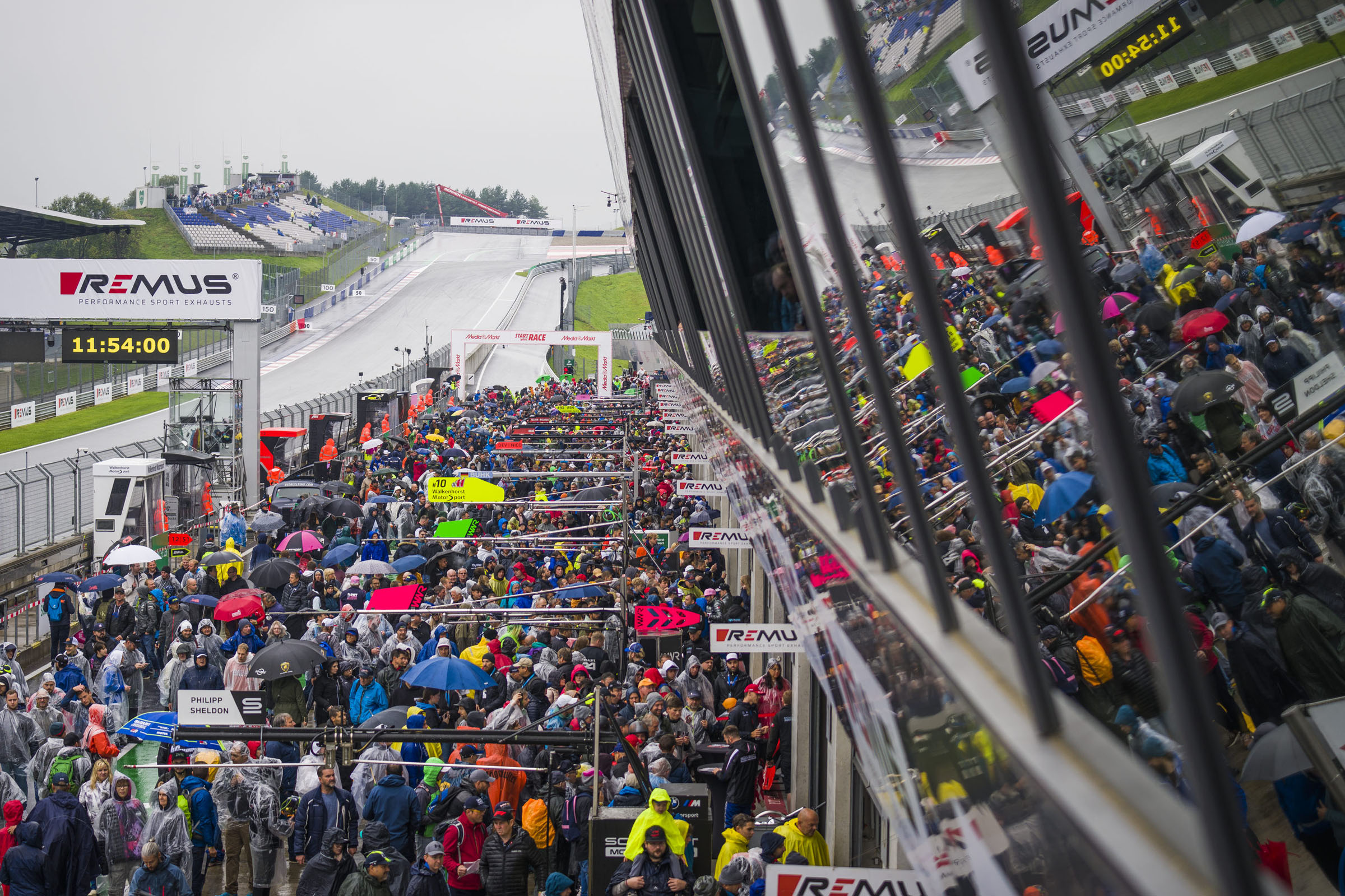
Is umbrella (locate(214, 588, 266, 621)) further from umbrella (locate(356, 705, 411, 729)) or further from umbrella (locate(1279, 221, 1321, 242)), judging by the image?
umbrella (locate(1279, 221, 1321, 242))

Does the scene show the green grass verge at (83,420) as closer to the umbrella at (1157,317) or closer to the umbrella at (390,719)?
the umbrella at (390,719)

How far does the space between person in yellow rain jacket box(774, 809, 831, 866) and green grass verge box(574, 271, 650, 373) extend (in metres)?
71.1

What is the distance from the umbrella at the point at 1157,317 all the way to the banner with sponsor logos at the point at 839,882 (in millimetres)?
2499

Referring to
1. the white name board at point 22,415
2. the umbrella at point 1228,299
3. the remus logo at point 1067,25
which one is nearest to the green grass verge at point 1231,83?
the remus logo at point 1067,25

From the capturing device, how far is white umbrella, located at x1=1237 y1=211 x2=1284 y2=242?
319cm

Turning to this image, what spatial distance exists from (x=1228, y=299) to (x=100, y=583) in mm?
16536

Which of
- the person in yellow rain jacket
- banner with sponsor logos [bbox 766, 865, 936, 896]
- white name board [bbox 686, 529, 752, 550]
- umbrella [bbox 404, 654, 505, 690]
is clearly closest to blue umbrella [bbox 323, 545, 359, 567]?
umbrella [bbox 404, 654, 505, 690]

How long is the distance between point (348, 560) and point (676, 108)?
44.0 feet

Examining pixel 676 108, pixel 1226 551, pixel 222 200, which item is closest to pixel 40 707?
pixel 676 108

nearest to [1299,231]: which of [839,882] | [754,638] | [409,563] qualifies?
[839,882]

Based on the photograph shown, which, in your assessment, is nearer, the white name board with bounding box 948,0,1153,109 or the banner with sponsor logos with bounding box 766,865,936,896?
the white name board with bounding box 948,0,1153,109

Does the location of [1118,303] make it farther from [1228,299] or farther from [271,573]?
[271,573]

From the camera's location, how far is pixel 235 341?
95.9 ft

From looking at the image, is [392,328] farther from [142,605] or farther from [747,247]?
[747,247]
